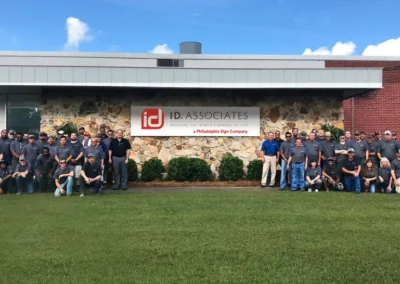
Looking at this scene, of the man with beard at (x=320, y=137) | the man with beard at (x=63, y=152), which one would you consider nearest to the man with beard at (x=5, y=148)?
the man with beard at (x=63, y=152)

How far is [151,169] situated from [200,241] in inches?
338

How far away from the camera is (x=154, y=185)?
1467cm

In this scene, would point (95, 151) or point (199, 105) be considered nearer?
point (95, 151)

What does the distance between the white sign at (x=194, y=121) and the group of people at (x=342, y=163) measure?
2.29 meters

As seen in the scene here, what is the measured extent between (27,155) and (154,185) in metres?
4.08

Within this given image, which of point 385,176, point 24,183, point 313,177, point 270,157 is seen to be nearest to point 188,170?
point 270,157

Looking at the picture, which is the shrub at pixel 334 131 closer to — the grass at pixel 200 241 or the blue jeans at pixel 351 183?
the blue jeans at pixel 351 183

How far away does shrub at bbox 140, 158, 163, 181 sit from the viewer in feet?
49.6

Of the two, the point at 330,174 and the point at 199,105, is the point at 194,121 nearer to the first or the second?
the point at 199,105

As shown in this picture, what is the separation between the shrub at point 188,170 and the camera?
49.6 ft

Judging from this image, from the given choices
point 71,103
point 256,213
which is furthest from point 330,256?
point 71,103

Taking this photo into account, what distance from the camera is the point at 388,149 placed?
1362 cm

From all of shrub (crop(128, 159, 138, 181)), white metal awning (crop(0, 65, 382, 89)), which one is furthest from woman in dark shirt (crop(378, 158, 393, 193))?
shrub (crop(128, 159, 138, 181))

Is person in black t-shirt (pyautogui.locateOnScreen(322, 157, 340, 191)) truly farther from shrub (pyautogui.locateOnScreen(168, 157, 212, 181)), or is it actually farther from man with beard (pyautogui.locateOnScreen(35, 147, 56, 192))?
man with beard (pyautogui.locateOnScreen(35, 147, 56, 192))
